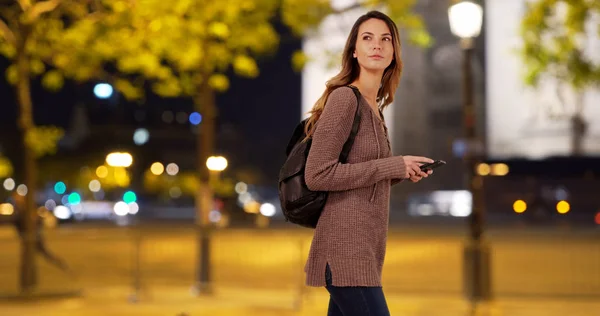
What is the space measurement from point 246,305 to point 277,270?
266 centimetres

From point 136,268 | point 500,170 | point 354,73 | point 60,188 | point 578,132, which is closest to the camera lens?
point 354,73

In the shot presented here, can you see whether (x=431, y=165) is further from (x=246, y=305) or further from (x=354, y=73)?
(x=246, y=305)

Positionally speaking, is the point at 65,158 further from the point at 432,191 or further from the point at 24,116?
the point at 24,116

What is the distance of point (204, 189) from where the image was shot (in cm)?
1535

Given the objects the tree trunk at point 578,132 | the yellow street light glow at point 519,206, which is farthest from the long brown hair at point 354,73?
the yellow street light glow at point 519,206

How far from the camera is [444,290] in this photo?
14.9 metres

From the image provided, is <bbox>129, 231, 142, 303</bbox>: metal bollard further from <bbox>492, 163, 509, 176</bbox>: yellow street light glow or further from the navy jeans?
<bbox>492, 163, 509, 176</bbox>: yellow street light glow

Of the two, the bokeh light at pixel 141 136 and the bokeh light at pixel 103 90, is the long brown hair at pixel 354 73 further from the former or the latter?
the bokeh light at pixel 141 136

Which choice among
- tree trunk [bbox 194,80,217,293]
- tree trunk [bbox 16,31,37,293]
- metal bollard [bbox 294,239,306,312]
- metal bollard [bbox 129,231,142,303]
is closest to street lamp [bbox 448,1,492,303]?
metal bollard [bbox 294,239,306,312]

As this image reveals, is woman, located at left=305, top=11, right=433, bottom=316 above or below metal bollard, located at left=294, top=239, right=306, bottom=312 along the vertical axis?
above

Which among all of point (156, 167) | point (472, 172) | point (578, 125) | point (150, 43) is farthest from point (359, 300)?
→ point (156, 167)

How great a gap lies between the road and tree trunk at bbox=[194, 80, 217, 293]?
0.96 feet

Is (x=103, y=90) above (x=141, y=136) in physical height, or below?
above

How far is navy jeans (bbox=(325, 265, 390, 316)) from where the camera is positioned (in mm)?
3635
